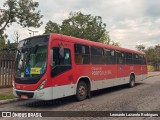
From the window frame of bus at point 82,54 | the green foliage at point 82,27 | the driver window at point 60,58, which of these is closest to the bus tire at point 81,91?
the window frame of bus at point 82,54

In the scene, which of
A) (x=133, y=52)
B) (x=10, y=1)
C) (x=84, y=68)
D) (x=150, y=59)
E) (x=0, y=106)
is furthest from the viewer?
(x=150, y=59)

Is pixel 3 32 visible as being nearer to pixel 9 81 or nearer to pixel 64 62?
pixel 9 81

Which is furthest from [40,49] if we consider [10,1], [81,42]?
[10,1]

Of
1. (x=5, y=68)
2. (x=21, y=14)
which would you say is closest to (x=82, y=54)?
(x=5, y=68)

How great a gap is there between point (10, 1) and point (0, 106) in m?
22.0

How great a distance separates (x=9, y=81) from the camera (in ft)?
50.6

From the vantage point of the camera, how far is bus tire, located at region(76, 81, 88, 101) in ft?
36.7

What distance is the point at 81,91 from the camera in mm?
11453

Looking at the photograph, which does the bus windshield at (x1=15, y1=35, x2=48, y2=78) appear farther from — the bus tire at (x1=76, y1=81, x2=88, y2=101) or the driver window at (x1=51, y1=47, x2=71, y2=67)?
the bus tire at (x1=76, y1=81, x2=88, y2=101)

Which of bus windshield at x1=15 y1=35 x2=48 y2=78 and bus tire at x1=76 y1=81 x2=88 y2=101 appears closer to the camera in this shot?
bus windshield at x1=15 y1=35 x2=48 y2=78

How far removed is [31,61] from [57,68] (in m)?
1.13

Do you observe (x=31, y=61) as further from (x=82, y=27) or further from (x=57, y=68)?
(x=82, y=27)

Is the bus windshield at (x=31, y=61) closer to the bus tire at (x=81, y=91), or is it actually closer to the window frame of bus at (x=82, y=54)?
the window frame of bus at (x=82, y=54)

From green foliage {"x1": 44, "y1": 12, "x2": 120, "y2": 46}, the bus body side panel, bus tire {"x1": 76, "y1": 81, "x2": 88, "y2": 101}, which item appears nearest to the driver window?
the bus body side panel
